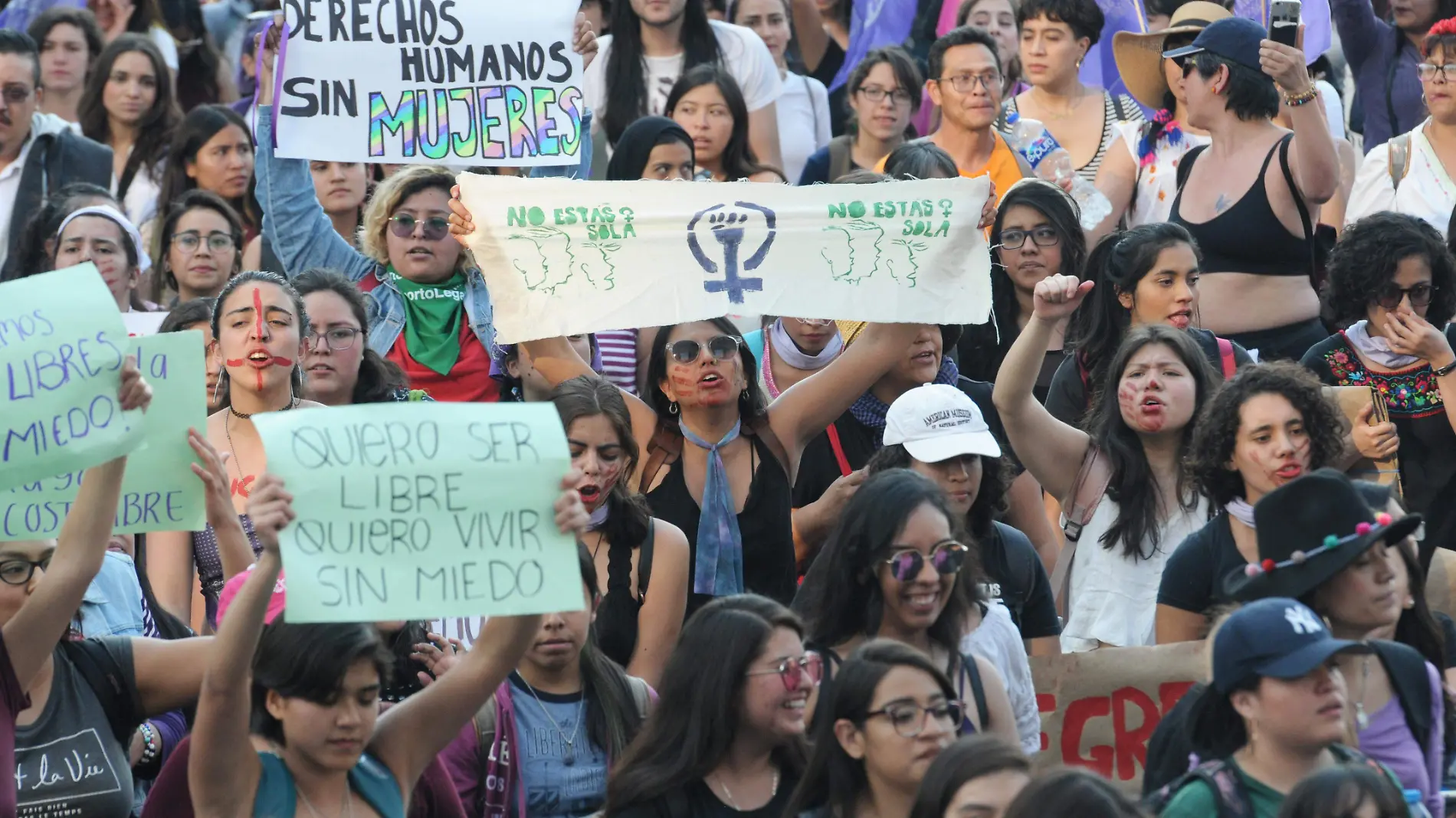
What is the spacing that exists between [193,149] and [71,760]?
516 cm

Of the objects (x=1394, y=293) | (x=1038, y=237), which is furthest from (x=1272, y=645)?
(x=1038, y=237)

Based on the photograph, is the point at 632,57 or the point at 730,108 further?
the point at 632,57

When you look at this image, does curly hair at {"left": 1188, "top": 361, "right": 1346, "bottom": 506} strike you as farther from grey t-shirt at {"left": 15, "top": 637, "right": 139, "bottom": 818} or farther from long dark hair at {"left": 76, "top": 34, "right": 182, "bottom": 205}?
long dark hair at {"left": 76, "top": 34, "right": 182, "bottom": 205}

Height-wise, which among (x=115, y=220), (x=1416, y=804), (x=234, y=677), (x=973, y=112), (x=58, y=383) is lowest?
(x=1416, y=804)

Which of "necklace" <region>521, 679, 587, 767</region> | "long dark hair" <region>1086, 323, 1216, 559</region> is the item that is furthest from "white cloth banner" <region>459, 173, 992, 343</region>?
"necklace" <region>521, 679, 587, 767</region>

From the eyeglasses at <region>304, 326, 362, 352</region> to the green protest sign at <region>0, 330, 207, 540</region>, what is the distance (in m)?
1.74

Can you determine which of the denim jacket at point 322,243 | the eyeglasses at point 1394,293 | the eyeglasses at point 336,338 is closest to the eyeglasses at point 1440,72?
the eyeglasses at point 1394,293

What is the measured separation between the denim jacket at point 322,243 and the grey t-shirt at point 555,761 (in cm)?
246

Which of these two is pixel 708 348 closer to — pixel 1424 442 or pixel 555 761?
pixel 555 761

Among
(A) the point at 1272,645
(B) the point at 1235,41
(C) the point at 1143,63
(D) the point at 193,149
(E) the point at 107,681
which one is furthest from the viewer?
(D) the point at 193,149

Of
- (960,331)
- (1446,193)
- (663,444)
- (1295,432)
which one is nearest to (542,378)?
(663,444)

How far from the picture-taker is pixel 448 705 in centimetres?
481

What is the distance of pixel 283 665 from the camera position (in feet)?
15.2

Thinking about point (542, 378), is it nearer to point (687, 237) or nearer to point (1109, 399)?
point (687, 237)
